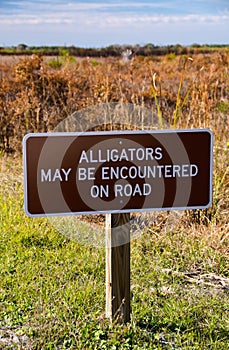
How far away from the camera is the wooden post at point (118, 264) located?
2.78 m

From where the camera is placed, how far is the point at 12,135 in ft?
25.8

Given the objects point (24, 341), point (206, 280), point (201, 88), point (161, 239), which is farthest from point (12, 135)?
point (24, 341)

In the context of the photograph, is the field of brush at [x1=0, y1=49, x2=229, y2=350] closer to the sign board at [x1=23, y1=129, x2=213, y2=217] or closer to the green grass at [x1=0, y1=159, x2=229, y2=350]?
the green grass at [x1=0, y1=159, x2=229, y2=350]

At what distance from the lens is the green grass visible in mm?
2945

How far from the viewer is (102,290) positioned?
351 cm

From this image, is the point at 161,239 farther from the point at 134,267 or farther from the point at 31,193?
the point at 31,193

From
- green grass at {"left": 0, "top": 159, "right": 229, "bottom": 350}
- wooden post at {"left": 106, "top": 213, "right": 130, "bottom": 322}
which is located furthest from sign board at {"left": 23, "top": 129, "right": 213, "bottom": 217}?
green grass at {"left": 0, "top": 159, "right": 229, "bottom": 350}

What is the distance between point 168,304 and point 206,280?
52 centimetres

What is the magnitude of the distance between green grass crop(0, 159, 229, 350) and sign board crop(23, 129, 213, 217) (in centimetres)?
69

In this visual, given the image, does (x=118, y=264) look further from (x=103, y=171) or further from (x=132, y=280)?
(x=132, y=280)

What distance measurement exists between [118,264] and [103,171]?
1.60ft

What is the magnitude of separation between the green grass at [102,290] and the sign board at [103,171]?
69 cm

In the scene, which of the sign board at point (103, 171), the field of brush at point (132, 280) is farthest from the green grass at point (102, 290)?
the sign board at point (103, 171)

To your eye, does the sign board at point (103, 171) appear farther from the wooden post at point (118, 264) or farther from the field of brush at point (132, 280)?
the field of brush at point (132, 280)
